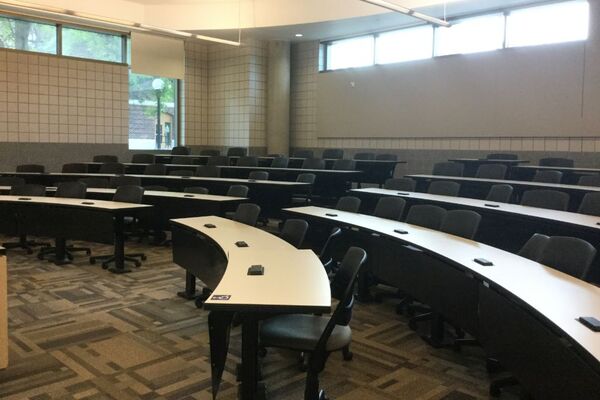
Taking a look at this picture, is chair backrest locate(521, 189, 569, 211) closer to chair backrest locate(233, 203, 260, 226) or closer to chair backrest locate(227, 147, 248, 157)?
chair backrest locate(233, 203, 260, 226)

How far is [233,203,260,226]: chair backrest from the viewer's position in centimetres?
490

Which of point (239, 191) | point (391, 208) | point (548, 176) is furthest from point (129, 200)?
point (548, 176)

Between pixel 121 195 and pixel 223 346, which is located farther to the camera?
pixel 121 195

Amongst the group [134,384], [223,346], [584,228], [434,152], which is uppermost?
[434,152]

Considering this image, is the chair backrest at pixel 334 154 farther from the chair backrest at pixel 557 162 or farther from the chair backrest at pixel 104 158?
the chair backrest at pixel 104 158

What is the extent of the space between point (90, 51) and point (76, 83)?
875 mm

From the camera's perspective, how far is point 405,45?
11.2 m

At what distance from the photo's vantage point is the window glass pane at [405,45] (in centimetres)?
1073

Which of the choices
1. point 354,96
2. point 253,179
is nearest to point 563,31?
point 354,96

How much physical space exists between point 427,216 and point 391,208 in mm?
583

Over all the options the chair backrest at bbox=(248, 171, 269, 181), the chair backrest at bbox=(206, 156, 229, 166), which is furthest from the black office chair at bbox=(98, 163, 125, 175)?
the chair backrest at bbox=(248, 171, 269, 181)

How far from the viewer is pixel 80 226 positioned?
5914mm

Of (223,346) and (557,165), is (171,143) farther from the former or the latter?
(223,346)

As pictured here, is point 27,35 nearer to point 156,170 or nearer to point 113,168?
point 113,168
